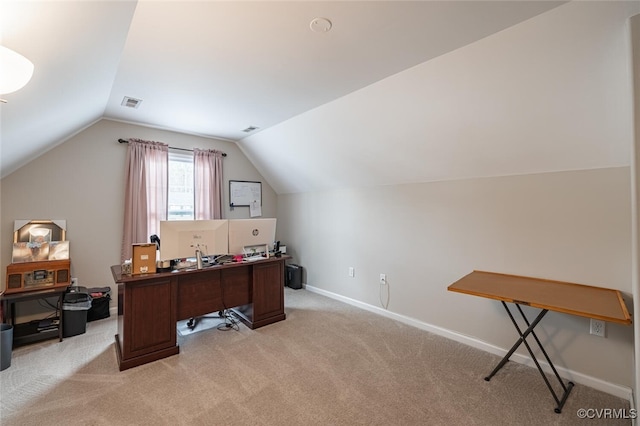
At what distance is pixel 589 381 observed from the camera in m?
2.23

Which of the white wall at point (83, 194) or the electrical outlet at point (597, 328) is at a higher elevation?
the white wall at point (83, 194)

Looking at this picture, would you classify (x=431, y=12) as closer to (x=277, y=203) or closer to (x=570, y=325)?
(x=570, y=325)

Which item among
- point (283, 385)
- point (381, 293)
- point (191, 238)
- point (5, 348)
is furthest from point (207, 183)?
point (283, 385)

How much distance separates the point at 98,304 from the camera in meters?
3.54

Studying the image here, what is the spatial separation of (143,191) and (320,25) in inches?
136

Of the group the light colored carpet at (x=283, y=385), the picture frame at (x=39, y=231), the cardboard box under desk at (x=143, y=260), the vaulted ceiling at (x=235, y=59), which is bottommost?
the light colored carpet at (x=283, y=385)

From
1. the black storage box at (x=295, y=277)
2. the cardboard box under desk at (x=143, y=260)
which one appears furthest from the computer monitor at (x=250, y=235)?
the black storage box at (x=295, y=277)

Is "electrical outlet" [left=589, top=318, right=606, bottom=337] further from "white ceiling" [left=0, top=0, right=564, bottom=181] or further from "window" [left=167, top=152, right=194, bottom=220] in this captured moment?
"window" [left=167, top=152, right=194, bottom=220]

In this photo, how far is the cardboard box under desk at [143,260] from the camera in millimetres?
2564

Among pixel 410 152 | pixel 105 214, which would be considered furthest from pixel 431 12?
pixel 105 214

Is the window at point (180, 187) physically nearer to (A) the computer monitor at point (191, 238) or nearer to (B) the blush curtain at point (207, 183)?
(B) the blush curtain at point (207, 183)

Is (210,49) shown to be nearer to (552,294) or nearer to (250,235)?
(250,235)

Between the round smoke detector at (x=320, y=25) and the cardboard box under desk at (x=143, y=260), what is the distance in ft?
7.66

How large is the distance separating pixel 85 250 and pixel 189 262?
1788 mm
